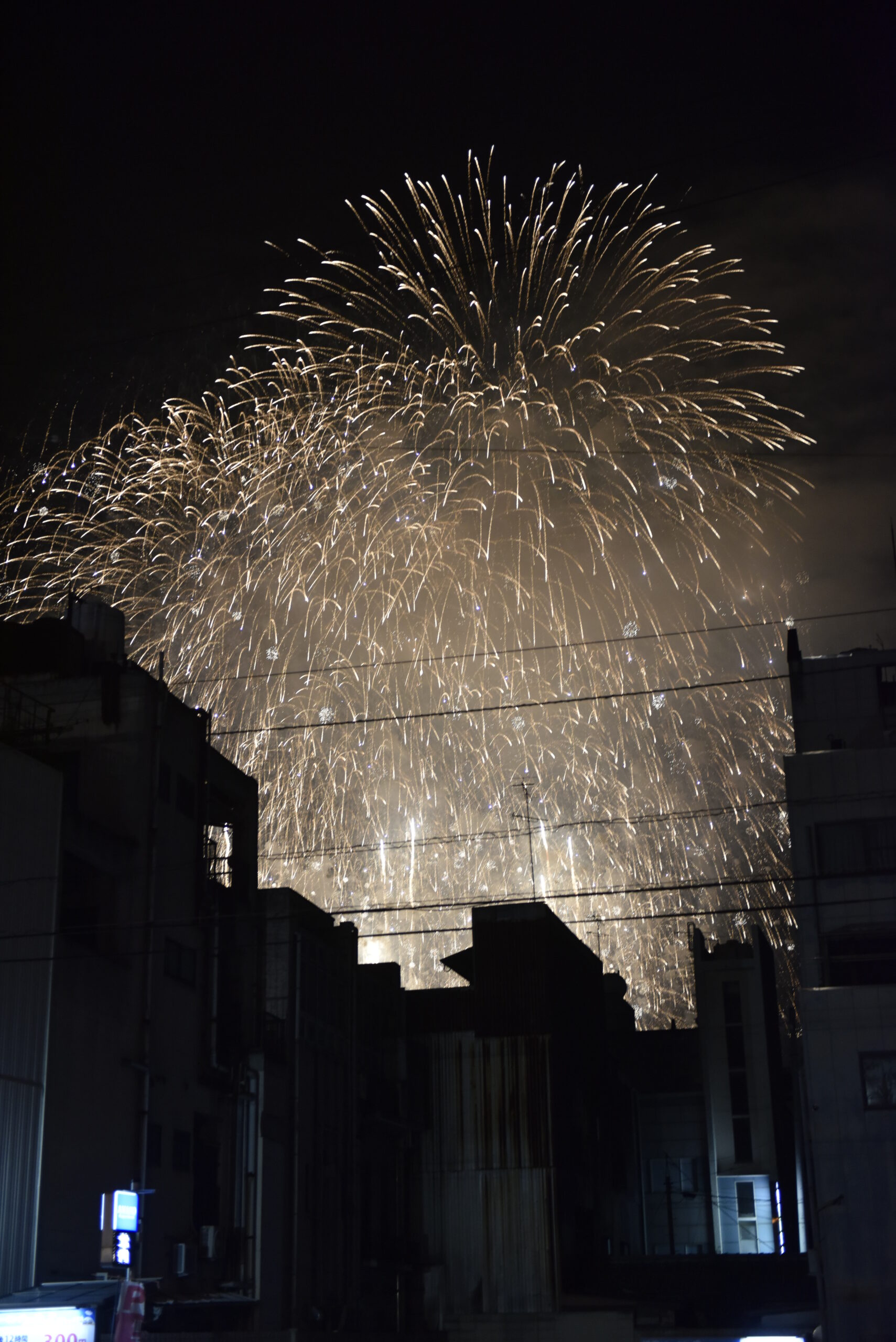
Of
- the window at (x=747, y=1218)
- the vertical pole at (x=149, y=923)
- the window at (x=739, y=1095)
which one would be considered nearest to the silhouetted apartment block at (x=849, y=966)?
the window at (x=739, y=1095)

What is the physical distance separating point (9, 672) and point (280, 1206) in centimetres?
2002

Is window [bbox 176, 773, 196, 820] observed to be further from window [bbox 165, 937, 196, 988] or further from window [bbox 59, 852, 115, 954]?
window [bbox 59, 852, 115, 954]

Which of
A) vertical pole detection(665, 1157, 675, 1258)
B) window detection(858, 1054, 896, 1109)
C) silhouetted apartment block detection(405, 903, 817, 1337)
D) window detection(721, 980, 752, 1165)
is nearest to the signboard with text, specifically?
silhouetted apartment block detection(405, 903, 817, 1337)

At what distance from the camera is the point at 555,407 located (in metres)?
46.7

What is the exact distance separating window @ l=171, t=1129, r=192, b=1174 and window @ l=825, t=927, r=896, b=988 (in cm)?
2329

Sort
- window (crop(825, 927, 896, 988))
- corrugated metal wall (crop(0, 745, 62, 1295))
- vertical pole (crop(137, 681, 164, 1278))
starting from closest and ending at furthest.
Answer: corrugated metal wall (crop(0, 745, 62, 1295)), vertical pole (crop(137, 681, 164, 1278)), window (crop(825, 927, 896, 988))

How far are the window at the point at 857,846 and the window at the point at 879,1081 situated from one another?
6.81m

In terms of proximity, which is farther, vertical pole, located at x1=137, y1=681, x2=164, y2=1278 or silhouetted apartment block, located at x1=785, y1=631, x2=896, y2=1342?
silhouetted apartment block, located at x1=785, y1=631, x2=896, y2=1342

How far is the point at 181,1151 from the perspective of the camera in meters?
43.7

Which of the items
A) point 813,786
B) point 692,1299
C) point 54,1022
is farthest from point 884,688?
point 54,1022

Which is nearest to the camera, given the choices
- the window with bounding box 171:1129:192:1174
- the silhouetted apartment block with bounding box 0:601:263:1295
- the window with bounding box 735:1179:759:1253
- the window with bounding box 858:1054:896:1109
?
the silhouetted apartment block with bounding box 0:601:263:1295

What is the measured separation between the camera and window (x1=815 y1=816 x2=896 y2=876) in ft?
169

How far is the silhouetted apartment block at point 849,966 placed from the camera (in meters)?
46.8

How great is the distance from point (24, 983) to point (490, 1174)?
2614cm
